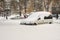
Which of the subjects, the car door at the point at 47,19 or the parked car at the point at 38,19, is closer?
the parked car at the point at 38,19

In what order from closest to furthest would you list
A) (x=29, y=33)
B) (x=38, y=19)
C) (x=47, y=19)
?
(x=29, y=33) < (x=38, y=19) < (x=47, y=19)

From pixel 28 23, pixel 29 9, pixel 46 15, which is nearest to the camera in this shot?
pixel 28 23

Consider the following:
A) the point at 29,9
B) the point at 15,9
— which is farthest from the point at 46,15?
the point at 15,9

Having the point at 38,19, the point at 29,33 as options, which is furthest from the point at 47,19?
the point at 29,33

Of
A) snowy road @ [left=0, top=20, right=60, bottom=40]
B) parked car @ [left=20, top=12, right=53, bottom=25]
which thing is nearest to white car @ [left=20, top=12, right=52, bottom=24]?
parked car @ [left=20, top=12, right=53, bottom=25]

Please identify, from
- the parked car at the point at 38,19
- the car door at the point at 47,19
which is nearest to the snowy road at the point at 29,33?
the parked car at the point at 38,19

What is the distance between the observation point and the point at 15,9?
252ft

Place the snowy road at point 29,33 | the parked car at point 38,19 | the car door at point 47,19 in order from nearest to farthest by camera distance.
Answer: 1. the snowy road at point 29,33
2. the parked car at point 38,19
3. the car door at point 47,19

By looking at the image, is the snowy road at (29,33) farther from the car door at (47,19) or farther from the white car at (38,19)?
the car door at (47,19)

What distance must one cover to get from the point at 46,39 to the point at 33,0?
181 ft

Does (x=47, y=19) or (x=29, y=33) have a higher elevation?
(x=29, y=33)

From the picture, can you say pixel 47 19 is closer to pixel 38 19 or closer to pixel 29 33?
pixel 38 19

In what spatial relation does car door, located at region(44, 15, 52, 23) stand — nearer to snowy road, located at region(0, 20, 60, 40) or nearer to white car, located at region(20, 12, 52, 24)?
white car, located at region(20, 12, 52, 24)

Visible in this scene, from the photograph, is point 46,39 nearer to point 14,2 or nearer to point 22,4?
point 22,4
